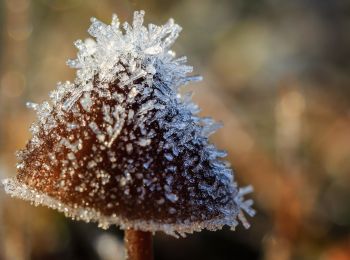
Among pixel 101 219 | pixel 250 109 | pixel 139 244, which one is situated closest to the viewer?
pixel 101 219

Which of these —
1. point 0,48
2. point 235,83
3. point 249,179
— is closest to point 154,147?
point 249,179

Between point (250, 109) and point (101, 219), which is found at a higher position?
point (250, 109)

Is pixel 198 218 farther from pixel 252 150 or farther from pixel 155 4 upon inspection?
pixel 155 4

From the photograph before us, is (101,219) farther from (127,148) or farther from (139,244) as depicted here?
(139,244)

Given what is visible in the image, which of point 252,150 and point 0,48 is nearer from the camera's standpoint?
point 252,150

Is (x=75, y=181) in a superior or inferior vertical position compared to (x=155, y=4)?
inferior

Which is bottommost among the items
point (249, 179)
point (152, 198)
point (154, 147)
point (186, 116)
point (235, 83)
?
point (152, 198)

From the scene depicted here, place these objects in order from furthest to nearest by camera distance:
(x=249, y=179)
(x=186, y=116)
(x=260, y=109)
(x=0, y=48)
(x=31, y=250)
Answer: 1. (x=0, y=48)
2. (x=260, y=109)
3. (x=249, y=179)
4. (x=31, y=250)
5. (x=186, y=116)

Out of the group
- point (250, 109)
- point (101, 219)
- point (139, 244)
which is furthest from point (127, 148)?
point (250, 109)
